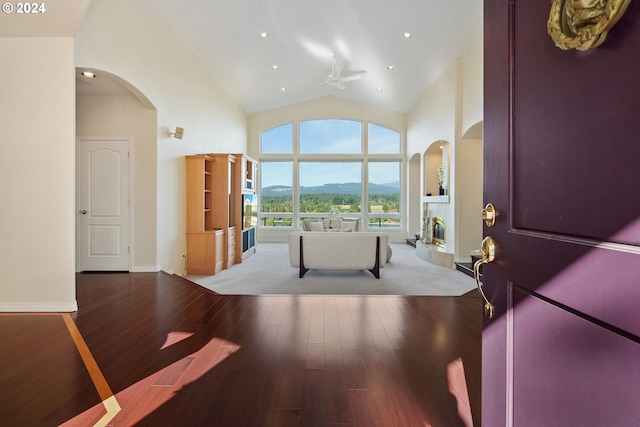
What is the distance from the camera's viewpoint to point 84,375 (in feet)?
7.02

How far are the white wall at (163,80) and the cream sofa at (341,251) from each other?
2.12 meters

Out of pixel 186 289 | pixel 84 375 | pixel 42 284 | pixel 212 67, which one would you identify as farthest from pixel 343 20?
pixel 84 375

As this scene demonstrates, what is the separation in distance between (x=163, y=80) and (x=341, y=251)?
4.00 meters

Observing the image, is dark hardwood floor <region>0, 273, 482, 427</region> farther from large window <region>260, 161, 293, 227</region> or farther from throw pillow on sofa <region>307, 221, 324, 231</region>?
large window <region>260, 161, 293, 227</region>

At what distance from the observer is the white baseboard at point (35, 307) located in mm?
3324

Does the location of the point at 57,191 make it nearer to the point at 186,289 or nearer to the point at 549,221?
the point at 186,289

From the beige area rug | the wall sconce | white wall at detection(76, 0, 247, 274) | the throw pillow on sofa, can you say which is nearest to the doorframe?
white wall at detection(76, 0, 247, 274)

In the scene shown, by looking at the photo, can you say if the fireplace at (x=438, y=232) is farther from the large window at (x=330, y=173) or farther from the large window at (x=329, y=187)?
the large window at (x=329, y=187)

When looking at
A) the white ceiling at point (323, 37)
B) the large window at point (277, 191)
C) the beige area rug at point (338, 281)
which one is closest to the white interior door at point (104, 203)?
the white ceiling at point (323, 37)

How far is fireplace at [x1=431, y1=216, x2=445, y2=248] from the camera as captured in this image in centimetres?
762

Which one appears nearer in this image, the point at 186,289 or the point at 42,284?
the point at 42,284

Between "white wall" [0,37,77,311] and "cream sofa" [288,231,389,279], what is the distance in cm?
337

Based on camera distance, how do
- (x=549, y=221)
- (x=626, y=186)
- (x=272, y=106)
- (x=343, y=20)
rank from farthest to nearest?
(x=272, y=106)
(x=343, y=20)
(x=549, y=221)
(x=626, y=186)

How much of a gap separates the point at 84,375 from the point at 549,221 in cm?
258
